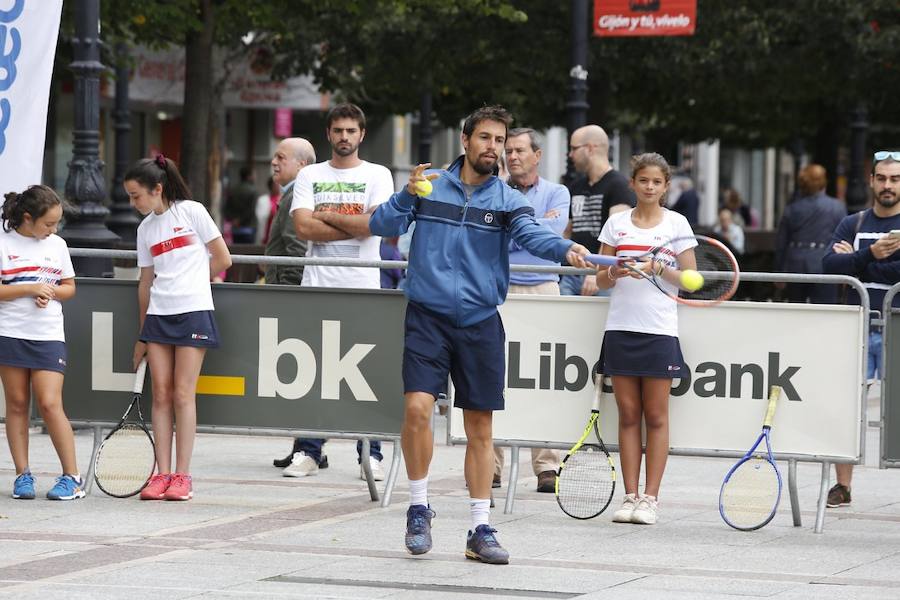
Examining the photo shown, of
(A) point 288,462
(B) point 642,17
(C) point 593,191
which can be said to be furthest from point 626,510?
(B) point 642,17

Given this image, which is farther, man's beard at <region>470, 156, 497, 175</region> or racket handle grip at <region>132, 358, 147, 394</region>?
racket handle grip at <region>132, 358, 147, 394</region>

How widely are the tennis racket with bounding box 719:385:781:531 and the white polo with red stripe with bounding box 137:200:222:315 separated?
282 centimetres

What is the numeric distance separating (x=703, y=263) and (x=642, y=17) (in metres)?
7.99

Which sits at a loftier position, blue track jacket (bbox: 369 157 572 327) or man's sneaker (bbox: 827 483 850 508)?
blue track jacket (bbox: 369 157 572 327)

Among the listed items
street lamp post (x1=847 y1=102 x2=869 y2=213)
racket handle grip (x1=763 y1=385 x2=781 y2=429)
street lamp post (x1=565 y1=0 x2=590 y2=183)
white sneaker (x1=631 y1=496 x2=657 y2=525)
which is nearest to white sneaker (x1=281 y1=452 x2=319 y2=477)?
white sneaker (x1=631 y1=496 x2=657 y2=525)

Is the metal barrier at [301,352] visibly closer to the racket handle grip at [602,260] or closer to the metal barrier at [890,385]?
the metal barrier at [890,385]

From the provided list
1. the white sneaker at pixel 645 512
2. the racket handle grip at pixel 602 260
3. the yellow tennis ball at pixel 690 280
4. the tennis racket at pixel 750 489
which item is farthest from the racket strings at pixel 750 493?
the racket handle grip at pixel 602 260

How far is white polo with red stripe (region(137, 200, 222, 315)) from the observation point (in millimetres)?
9406

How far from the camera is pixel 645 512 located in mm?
8906

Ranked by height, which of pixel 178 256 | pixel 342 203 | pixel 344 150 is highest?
pixel 344 150

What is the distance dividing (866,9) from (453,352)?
604 inches

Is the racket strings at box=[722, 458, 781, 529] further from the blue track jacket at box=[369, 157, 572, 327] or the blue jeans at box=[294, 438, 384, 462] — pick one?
the blue jeans at box=[294, 438, 384, 462]

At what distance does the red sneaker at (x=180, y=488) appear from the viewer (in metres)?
9.39

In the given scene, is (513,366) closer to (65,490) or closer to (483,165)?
(483,165)
